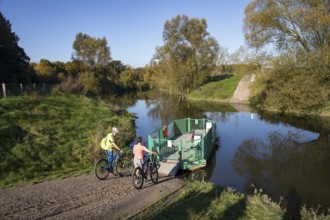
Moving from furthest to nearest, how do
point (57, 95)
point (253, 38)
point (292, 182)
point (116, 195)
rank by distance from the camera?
point (253, 38) → point (57, 95) → point (292, 182) → point (116, 195)

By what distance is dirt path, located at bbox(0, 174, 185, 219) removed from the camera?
25.3ft

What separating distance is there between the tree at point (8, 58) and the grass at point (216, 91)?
31963mm

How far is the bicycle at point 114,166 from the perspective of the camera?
34.3 ft

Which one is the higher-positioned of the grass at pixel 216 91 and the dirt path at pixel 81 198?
the grass at pixel 216 91

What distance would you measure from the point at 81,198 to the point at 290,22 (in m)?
31.6

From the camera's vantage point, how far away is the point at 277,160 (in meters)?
16.4

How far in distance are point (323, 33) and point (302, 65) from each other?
12.8 feet

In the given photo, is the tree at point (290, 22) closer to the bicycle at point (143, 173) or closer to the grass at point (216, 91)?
the grass at point (216, 91)

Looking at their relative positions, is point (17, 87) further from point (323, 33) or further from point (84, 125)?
point (323, 33)

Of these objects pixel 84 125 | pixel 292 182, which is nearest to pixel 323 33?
pixel 292 182

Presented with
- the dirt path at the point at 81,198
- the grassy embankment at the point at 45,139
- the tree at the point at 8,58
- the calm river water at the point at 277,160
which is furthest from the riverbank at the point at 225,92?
the dirt path at the point at 81,198

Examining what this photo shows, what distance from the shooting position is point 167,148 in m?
14.6

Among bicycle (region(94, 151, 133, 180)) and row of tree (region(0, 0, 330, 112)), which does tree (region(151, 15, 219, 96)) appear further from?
bicycle (region(94, 151, 133, 180))

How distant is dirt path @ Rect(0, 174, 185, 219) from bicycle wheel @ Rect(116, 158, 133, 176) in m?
0.44
